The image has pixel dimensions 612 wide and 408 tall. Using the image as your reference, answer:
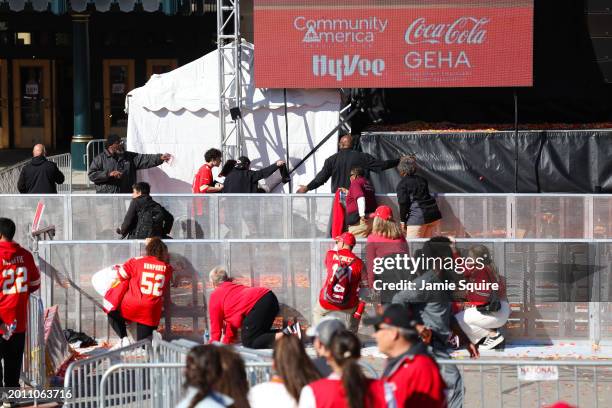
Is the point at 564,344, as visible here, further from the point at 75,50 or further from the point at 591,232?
the point at 75,50

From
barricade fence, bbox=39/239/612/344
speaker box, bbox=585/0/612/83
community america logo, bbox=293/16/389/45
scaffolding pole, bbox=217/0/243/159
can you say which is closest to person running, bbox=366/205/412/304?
barricade fence, bbox=39/239/612/344

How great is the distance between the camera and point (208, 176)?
53.5ft

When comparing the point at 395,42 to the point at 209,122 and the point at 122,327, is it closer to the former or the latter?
the point at 209,122

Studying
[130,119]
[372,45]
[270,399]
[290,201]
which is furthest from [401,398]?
[130,119]

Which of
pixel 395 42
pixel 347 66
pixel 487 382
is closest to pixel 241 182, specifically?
pixel 347 66

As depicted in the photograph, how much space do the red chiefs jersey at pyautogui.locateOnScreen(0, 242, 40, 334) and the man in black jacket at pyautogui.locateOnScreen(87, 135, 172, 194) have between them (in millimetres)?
6559

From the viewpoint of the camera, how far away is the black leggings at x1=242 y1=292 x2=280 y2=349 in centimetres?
1075

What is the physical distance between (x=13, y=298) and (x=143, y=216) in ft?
13.7

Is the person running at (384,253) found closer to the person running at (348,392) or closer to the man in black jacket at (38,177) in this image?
the person running at (348,392)

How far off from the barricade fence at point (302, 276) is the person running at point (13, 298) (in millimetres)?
2088

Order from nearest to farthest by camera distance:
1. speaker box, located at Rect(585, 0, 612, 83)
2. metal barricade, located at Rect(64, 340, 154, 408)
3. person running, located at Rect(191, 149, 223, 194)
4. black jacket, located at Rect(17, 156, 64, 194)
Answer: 1. metal barricade, located at Rect(64, 340, 154, 408)
2. black jacket, located at Rect(17, 156, 64, 194)
3. person running, located at Rect(191, 149, 223, 194)
4. speaker box, located at Rect(585, 0, 612, 83)

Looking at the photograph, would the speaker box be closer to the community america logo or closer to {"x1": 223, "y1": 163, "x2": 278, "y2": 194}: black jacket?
the community america logo

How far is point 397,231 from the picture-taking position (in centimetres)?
1174

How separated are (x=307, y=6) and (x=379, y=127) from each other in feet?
8.24
